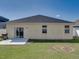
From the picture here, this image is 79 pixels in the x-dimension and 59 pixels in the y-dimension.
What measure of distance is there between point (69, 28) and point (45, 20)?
4.28m

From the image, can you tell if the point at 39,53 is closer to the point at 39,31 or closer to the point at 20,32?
the point at 39,31

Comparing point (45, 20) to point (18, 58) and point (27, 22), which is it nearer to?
point (27, 22)

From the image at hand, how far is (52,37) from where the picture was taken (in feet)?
90.1

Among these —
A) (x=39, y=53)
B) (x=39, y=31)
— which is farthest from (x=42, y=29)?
(x=39, y=53)

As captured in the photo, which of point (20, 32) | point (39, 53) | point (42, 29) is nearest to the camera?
point (39, 53)

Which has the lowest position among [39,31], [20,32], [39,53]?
[39,53]

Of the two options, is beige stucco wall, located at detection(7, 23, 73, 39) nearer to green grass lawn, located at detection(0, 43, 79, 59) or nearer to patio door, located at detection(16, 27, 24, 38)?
patio door, located at detection(16, 27, 24, 38)

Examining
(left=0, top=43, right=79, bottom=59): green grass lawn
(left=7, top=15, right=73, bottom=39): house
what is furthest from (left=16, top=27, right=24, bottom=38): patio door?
(left=0, top=43, right=79, bottom=59): green grass lawn

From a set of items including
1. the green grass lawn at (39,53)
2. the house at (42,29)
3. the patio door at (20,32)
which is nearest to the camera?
the green grass lawn at (39,53)

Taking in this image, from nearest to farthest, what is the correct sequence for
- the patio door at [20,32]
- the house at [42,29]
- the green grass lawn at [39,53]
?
1. the green grass lawn at [39,53]
2. the house at [42,29]
3. the patio door at [20,32]

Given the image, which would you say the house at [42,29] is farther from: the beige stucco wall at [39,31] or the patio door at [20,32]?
the patio door at [20,32]

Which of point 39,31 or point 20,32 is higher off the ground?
point 39,31

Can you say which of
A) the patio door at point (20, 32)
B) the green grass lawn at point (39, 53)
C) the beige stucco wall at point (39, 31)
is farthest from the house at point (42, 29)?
the green grass lawn at point (39, 53)

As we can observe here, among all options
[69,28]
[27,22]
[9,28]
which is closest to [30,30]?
[27,22]
